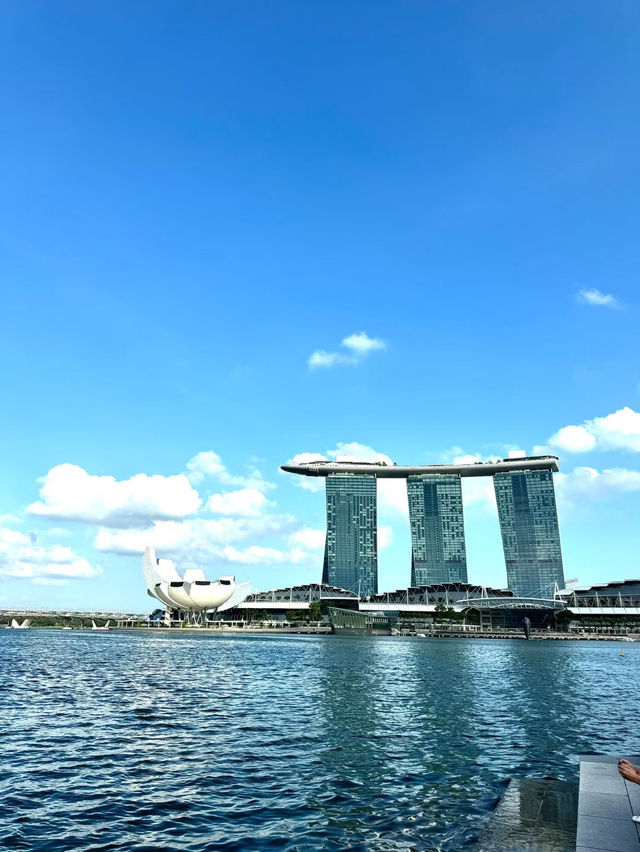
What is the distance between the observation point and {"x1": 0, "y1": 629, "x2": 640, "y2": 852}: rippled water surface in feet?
50.5

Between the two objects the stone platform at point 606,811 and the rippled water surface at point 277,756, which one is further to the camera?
the rippled water surface at point 277,756

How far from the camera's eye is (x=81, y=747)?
2469 centimetres

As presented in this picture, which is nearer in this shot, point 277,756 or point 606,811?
point 606,811

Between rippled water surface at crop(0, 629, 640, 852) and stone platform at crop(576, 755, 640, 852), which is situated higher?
stone platform at crop(576, 755, 640, 852)

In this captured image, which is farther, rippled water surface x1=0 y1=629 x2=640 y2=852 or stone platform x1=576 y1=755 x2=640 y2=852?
rippled water surface x1=0 y1=629 x2=640 y2=852

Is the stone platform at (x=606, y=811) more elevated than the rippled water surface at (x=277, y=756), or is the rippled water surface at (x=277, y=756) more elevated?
the stone platform at (x=606, y=811)

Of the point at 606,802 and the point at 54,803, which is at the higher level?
the point at 606,802

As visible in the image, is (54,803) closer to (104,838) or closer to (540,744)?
(104,838)

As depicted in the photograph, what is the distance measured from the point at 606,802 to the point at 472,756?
11.3m

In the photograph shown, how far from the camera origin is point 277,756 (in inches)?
912

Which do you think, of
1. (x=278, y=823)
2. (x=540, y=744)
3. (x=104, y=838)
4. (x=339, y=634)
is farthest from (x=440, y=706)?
(x=339, y=634)

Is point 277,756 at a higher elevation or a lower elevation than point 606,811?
lower

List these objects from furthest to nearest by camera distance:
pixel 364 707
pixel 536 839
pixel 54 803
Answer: pixel 364 707
pixel 54 803
pixel 536 839

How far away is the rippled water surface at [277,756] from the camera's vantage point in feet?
50.5
